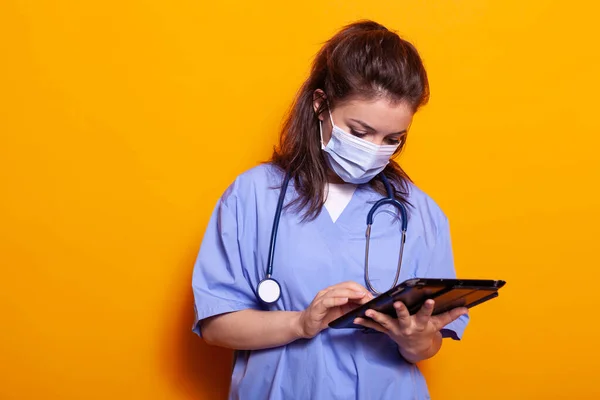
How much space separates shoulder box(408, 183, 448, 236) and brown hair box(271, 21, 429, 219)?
0.07 ft

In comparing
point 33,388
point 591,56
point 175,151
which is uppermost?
point 591,56

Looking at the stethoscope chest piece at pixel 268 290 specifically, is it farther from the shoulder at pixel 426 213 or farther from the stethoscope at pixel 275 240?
the shoulder at pixel 426 213

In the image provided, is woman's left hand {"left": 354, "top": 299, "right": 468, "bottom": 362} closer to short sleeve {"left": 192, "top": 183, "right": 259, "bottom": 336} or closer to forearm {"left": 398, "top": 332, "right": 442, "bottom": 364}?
forearm {"left": 398, "top": 332, "right": 442, "bottom": 364}

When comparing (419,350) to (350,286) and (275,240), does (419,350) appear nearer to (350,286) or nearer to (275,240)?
(350,286)

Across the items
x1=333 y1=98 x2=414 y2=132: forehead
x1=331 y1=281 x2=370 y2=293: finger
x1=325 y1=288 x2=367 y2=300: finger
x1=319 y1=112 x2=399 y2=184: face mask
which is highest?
x1=333 y1=98 x2=414 y2=132: forehead

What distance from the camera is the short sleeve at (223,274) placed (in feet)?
4.60

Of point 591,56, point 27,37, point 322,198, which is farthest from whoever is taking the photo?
point 591,56

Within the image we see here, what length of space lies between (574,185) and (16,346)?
144cm

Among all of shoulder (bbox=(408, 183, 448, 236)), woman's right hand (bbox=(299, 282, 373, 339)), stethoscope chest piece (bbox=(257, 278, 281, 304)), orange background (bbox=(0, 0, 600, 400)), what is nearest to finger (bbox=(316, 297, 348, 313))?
woman's right hand (bbox=(299, 282, 373, 339))

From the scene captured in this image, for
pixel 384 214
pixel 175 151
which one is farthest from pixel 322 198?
pixel 175 151

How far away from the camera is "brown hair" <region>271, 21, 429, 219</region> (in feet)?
4.50

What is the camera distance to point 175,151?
1.73 metres

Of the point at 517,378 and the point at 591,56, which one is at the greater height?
the point at 591,56

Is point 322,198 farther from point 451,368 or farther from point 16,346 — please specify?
point 16,346
